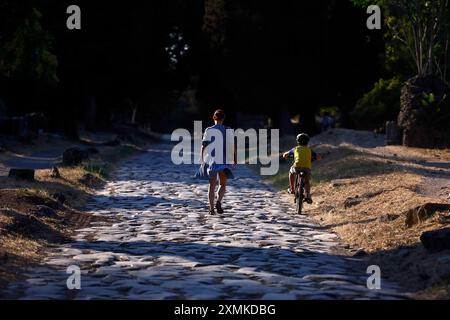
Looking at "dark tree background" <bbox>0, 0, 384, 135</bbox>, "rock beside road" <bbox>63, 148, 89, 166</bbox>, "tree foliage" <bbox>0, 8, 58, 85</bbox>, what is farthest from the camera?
"dark tree background" <bbox>0, 0, 384, 135</bbox>

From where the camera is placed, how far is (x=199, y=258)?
11.1 meters

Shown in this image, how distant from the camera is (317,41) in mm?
45688

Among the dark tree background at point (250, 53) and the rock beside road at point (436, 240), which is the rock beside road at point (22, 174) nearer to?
the rock beside road at point (436, 240)

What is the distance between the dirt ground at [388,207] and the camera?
10148mm

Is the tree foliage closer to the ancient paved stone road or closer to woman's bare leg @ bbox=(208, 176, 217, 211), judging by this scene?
the ancient paved stone road

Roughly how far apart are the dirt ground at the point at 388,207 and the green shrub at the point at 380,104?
16.4m

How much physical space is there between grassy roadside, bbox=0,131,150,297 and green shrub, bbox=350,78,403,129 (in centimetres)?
2527

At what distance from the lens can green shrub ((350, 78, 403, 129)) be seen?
4600cm

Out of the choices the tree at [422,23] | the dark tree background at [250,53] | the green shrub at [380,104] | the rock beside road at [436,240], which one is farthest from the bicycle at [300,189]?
the green shrub at [380,104]

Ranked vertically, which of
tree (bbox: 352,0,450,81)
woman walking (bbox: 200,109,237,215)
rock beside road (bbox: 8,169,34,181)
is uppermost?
tree (bbox: 352,0,450,81)

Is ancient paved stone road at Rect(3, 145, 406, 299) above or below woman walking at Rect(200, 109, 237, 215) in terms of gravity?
below

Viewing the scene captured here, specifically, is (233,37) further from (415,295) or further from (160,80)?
(415,295)

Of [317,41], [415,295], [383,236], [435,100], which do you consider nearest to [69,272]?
[415,295]

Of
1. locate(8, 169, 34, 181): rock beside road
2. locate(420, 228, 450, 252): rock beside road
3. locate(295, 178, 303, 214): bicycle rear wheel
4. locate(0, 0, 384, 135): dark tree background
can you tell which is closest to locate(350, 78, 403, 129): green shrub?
locate(0, 0, 384, 135): dark tree background
